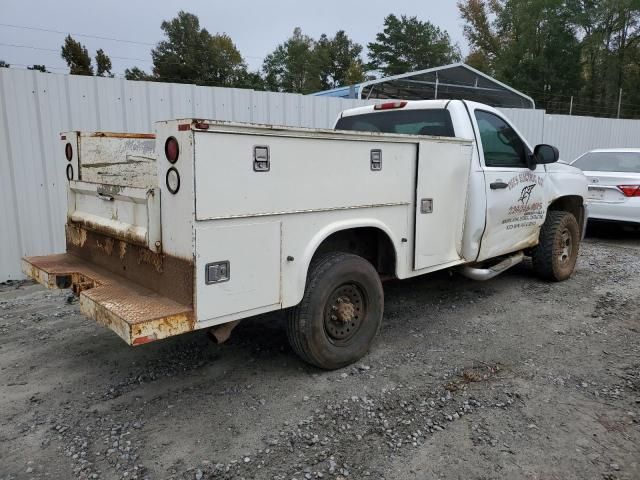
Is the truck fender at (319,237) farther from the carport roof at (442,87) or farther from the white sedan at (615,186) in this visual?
the carport roof at (442,87)

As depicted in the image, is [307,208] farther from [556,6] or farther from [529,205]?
[556,6]

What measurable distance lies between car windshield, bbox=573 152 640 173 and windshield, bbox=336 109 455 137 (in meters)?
5.80

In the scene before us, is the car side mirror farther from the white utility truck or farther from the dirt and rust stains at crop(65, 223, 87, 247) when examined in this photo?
the dirt and rust stains at crop(65, 223, 87, 247)

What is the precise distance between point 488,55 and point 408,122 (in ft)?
179

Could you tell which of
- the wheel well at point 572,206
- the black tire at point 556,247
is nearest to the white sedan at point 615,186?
the wheel well at point 572,206

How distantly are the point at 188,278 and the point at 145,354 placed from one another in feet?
5.06

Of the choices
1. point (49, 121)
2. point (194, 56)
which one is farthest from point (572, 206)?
point (194, 56)

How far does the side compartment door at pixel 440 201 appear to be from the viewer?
401 cm

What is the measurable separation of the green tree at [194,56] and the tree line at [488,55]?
0.11 metres

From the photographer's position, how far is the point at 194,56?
5534 centimetres

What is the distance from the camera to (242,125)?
2.73 m

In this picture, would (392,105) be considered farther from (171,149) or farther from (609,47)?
(609,47)

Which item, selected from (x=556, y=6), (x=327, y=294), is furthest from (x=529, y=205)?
(x=556, y=6)

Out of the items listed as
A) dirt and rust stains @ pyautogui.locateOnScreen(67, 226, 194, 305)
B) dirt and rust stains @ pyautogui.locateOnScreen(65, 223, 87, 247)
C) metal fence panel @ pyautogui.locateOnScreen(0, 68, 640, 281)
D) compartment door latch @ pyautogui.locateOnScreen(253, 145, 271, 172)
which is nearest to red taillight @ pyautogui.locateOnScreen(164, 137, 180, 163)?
compartment door latch @ pyautogui.locateOnScreen(253, 145, 271, 172)
